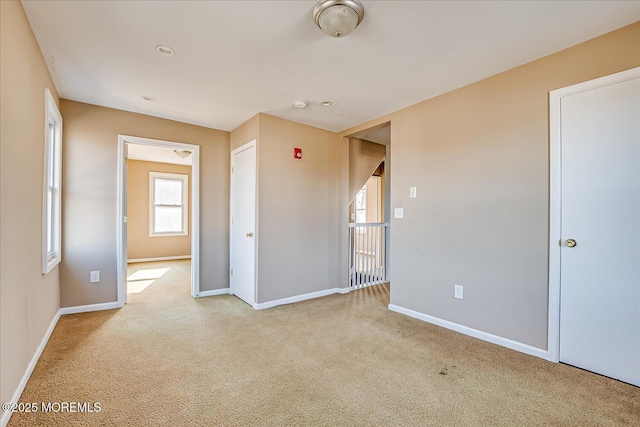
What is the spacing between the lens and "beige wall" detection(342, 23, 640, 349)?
223 cm

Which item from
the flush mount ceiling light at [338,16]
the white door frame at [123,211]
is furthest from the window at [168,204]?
the flush mount ceiling light at [338,16]

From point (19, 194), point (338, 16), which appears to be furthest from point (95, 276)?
point (338, 16)

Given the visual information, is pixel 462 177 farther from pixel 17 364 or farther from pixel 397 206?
pixel 17 364

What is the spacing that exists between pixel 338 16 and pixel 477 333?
2814 millimetres

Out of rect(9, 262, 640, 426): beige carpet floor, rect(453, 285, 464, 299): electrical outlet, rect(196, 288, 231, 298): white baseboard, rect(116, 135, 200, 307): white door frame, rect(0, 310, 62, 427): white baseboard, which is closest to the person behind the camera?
rect(0, 310, 62, 427): white baseboard

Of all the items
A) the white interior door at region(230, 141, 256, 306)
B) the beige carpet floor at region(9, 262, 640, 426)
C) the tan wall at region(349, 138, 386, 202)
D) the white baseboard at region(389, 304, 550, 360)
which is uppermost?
the tan wall at region(349, 138, 386, 202)

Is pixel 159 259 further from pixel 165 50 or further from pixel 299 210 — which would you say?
pixel 165 50

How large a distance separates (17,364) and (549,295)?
3.66 m

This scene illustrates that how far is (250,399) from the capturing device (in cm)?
174

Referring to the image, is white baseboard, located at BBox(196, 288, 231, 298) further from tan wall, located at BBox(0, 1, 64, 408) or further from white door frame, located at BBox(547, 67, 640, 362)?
white door frame, located at BBox(547, 67, 640, 362)

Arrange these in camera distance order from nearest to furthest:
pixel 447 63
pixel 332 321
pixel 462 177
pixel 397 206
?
pixel 447 63 → pixel 462 177 → pixel 332 321 → pixel 397 206

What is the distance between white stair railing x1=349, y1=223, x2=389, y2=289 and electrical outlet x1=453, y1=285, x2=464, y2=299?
1735 mm

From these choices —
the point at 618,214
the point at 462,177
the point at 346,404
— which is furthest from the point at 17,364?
the point at 618,214

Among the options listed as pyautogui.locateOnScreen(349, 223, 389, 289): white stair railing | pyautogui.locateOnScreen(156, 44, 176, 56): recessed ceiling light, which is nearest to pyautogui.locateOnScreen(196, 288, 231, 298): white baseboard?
pyautogui.locateOnScreen(349, 223, 389, 289): white stair railing
